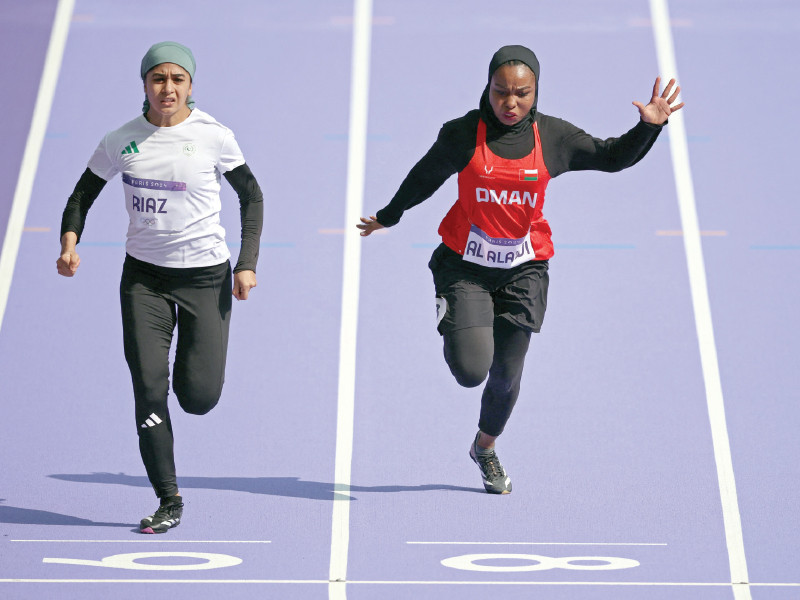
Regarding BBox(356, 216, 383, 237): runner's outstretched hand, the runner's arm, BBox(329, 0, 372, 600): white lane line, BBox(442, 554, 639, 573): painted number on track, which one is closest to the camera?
BBox(442, 554, 639, 573): painted number on track

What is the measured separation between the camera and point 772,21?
34.2 feet

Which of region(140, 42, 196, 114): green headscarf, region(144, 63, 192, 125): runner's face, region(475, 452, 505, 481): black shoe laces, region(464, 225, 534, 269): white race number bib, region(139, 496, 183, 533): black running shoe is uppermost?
region(140, 42, 196, 114): green headscarf

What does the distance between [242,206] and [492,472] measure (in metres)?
1.62

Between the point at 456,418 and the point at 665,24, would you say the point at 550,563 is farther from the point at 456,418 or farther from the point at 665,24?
the point at 665,24

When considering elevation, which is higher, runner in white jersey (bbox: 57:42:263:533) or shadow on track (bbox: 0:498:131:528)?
runner in white jersey (bbox: 57:42:263:533)

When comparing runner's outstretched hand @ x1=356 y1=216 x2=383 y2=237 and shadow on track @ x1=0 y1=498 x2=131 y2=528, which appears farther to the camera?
runner's outstretched hand @ x1=356 y1=216 x2=383 y2=237

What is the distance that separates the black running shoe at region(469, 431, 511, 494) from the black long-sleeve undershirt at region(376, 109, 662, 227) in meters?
1.30

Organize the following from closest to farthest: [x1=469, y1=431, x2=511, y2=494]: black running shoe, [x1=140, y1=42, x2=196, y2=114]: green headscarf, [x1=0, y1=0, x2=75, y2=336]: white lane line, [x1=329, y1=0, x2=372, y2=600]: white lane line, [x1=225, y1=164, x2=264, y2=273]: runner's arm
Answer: [x1=140, y1=42, x2=196, y2=114]: green headscarf < [x1=225, y1=164, x2=264, y2=273]: runner's arm < [x1=329, y1=0, x2=372, y2=600]: white lane line < [x1=469, y1=431, x2=511, y2=494]: black running shoe < [x1=0, y1=0, x2=75, y2=336]: white lane line

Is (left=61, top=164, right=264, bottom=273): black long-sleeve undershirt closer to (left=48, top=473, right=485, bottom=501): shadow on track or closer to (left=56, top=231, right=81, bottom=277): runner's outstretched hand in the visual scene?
(left=56, top=231, right=81, bottom=277): runner's outstretched hand

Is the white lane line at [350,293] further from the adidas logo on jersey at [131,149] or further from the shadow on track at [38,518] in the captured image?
the adidas logo on jersey at [131,149]

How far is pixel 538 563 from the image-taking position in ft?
18.4

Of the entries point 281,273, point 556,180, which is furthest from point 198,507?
point 556,180

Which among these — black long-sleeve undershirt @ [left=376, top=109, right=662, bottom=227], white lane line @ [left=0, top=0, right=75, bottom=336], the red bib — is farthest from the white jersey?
white lane line @ [left=0, top=0, right=75, bottom=336]

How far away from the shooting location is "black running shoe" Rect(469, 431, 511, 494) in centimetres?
625
